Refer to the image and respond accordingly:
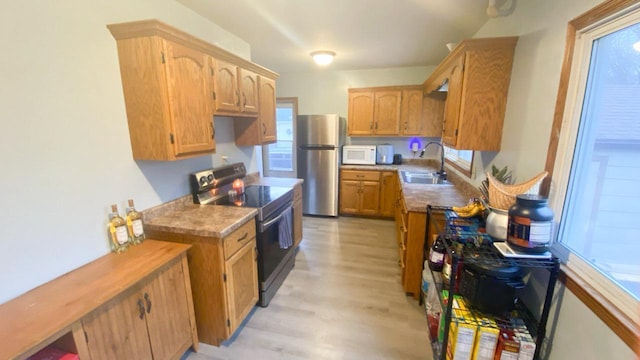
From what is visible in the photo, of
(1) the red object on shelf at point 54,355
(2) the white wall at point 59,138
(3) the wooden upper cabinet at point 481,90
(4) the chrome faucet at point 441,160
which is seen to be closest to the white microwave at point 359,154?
(4) the chrome faucet at point 441,160

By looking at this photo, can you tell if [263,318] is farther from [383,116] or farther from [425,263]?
[383,116]

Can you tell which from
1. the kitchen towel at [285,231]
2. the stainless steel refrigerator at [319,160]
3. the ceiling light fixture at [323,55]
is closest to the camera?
the kitchen towel at [285,231]

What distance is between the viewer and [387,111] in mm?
4227

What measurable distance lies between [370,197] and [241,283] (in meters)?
2.84

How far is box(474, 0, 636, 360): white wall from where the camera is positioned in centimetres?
112

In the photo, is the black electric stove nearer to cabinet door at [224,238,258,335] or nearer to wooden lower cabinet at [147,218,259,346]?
cabinet door at [224,238,258,335]

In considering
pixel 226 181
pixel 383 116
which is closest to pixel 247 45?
pixel 226 181

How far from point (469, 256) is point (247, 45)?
9.92ft

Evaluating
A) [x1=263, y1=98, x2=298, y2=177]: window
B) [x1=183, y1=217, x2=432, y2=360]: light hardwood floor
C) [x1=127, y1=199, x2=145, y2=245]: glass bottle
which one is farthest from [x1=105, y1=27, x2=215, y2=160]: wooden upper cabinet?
[x1=263, y1=98, x2=298, y2=177]: window

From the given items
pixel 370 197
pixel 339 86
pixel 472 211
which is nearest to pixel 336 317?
pixel 472 211

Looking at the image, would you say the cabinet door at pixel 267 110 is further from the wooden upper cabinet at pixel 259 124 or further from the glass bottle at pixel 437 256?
the glass bottle at pixel 437 256

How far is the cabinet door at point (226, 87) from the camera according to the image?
2.02 metres

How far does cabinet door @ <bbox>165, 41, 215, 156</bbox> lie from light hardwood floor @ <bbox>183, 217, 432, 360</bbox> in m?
1.45

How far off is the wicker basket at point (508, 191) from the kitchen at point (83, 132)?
0.69 ft
